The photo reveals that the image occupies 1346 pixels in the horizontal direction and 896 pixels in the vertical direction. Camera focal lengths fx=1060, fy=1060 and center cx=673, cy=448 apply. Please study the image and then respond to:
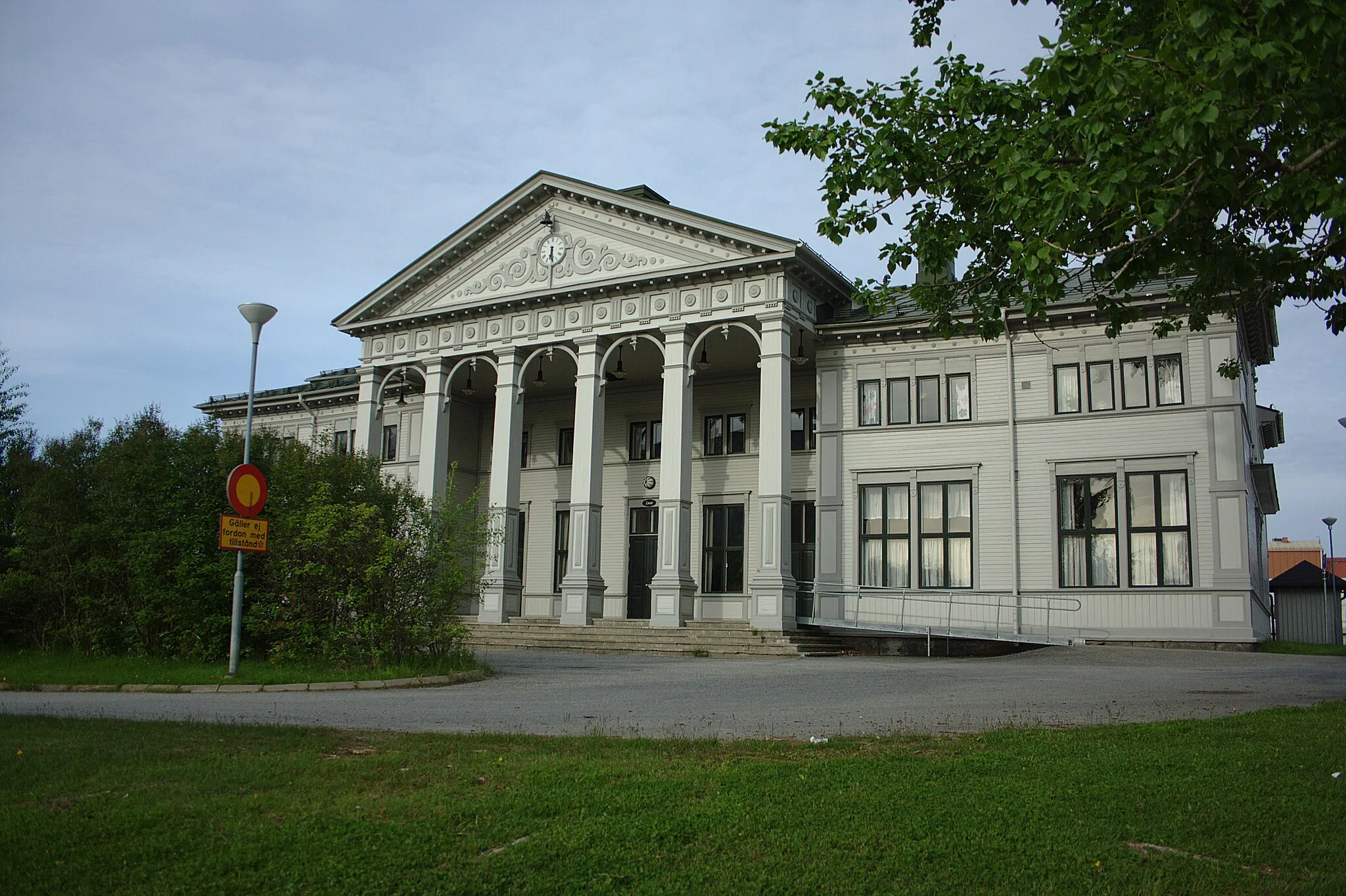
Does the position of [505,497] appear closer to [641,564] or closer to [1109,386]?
[641,564]

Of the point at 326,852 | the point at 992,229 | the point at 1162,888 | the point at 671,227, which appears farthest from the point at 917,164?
the point at 671,227

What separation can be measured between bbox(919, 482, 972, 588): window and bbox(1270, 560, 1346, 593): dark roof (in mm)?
21140

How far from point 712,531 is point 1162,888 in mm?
27668

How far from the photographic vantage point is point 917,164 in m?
10.7

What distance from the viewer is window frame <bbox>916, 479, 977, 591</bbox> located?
91.4 ft

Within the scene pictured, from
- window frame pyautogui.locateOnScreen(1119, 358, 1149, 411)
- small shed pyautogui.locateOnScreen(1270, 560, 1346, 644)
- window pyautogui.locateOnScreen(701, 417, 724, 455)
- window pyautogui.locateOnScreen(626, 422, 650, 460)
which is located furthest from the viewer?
small shed pyautogui.locateOnScreen(1270, 560, 1346, 644)

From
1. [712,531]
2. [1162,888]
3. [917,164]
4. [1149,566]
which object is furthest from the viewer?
[712,531]

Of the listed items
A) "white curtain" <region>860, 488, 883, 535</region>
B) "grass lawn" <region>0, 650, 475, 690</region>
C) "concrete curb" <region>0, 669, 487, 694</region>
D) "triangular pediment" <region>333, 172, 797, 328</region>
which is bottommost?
"concrete curb" <region>0, 669, 487, 694</region>

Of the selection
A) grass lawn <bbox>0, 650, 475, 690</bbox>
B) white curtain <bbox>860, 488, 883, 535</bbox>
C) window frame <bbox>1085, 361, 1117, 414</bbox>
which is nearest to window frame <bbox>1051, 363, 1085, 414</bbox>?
window frame <bbox>1085, 361, 1117, 414</bbox>

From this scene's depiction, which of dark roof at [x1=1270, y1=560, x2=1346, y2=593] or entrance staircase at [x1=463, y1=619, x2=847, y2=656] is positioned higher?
dark roof at [x1=1270, y1=560, x2=1346, y2=593]

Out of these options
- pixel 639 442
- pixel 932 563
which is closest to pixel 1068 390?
pixel 932 563

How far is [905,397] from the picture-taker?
2944 cm

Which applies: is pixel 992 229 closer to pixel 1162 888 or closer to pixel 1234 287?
pixel 1234 287

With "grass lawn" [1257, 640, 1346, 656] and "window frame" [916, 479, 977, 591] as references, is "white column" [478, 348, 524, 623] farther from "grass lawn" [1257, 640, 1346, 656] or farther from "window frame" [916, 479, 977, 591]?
"grass lawn" [1257, 640, 1346, 656]
